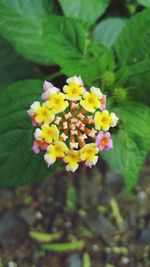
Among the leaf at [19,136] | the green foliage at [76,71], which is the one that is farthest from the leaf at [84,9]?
the leaf at [19,136]

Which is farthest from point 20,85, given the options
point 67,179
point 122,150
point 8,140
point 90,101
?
point 67,179

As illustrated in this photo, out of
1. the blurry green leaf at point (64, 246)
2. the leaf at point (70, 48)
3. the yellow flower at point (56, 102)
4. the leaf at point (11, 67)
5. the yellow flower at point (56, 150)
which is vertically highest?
the leaf at point (11, 67)

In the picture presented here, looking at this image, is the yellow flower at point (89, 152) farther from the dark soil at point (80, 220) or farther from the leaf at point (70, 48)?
the dark soil at point (80, 220)

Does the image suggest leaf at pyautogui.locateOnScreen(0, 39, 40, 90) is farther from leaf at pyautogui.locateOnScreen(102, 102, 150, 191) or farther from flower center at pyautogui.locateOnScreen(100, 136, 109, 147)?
flower center at pyautogui.locateOnScreen(100, 136, 109, 147)

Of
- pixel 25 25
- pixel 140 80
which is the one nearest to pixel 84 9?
pixel 25 25

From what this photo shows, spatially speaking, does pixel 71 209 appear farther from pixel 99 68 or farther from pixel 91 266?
pixel 99 68

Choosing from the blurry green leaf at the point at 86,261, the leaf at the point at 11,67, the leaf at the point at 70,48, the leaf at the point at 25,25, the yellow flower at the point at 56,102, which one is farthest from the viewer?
the blurry green leaf at the point at 86,261

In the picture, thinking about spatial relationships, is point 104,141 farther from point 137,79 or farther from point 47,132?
point 137,79

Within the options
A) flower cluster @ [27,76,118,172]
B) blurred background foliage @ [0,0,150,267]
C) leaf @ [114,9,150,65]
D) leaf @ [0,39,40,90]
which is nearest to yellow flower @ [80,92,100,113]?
flower cluster @ [27,76,118,172]
